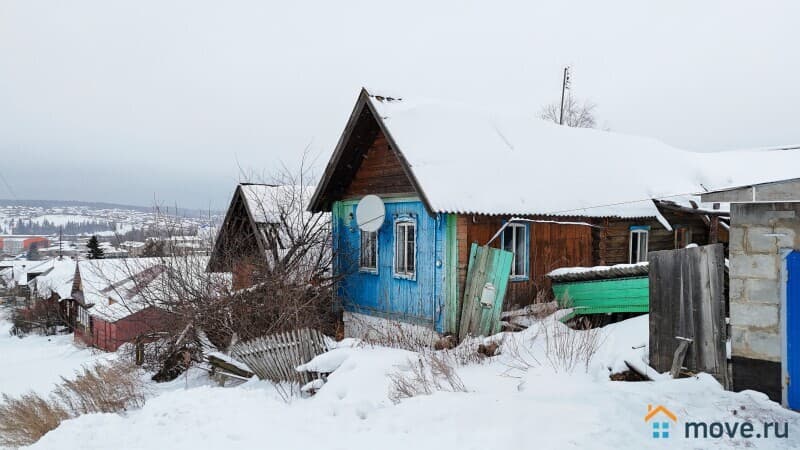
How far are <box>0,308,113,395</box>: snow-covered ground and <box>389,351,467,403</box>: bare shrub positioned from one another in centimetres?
929

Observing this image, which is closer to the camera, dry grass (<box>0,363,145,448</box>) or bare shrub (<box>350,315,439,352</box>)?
dry grass (<box>0,363,145,448</box>)

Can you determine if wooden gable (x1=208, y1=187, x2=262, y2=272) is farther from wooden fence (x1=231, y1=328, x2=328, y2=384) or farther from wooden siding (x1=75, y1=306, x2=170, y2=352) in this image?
wooden siding (x1=75, y1=306, x2=170, y2=352)

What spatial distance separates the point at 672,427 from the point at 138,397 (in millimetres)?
8311

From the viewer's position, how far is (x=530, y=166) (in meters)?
12.4

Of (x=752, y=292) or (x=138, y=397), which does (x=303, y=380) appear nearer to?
(x=138, y=397)

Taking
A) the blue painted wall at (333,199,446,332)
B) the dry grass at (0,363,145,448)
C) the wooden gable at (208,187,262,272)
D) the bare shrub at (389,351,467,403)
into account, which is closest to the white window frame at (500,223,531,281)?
the blue painted wall at (333,199,446,332)

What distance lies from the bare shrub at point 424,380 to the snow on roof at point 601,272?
3.97m

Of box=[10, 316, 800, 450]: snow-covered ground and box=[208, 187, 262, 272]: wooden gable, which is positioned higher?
box=[208, 187, 262, 272]: wooden gable

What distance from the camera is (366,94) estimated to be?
1160 cm

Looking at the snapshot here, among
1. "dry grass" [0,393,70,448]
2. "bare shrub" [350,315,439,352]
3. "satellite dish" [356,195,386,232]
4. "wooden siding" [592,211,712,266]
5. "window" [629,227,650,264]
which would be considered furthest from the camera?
"window" [629,227,650,264]

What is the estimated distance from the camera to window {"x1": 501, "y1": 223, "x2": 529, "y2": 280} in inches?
453

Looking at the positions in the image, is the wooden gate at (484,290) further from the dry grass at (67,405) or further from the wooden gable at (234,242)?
the dry grass at (67,405)

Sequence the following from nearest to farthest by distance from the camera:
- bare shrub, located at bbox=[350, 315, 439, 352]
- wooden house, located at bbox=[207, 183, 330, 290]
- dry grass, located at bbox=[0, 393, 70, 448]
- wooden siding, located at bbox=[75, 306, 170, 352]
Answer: dry grass, located at bbox=[0, 393, 70, 448] → bare shrub, located at bbox=[350, 315, 439, 352] → wooden house, located at bbox=[207, 183, 330, 290] → wooden siding, located at bbox=[75, 306, 170, 352]

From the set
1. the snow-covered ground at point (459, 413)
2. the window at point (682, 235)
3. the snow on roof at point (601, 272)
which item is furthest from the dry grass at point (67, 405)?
the window at point (682, 235)
